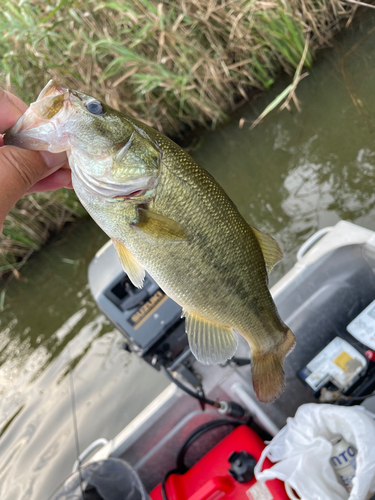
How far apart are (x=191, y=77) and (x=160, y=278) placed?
322 centimetres

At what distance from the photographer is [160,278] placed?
1.24m

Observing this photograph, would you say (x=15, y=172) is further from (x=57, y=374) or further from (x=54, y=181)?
(x=57, y=374)

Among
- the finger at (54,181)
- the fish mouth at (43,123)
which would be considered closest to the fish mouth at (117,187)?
the fish mouth at (43,123)

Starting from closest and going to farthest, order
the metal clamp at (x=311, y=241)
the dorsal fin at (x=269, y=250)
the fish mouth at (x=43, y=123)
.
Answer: the fish mouth at (x=43, y=123) < the dorsal fin at (x=269, y=250) < the metal clamp at (x=311, y=241)

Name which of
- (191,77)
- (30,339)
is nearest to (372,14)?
(191,77)

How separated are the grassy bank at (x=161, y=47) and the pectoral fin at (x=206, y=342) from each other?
9.57 ft

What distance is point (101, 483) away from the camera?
186 cm

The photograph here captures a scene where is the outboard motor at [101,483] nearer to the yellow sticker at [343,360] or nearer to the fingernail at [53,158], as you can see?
the yellow sticker at [343,360]

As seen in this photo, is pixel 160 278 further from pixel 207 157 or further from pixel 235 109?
pixel 235 109

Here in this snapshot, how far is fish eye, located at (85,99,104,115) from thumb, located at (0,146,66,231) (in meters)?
0.25

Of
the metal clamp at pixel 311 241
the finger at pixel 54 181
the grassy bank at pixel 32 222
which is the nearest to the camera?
the finger at pixel 54 181

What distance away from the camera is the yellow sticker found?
1.96 meters

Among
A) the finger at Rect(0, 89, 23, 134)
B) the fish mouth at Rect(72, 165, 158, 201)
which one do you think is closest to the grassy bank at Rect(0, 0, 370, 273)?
the finger at Rect(0, 89, 23, 134)

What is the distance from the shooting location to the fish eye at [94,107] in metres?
1.17
